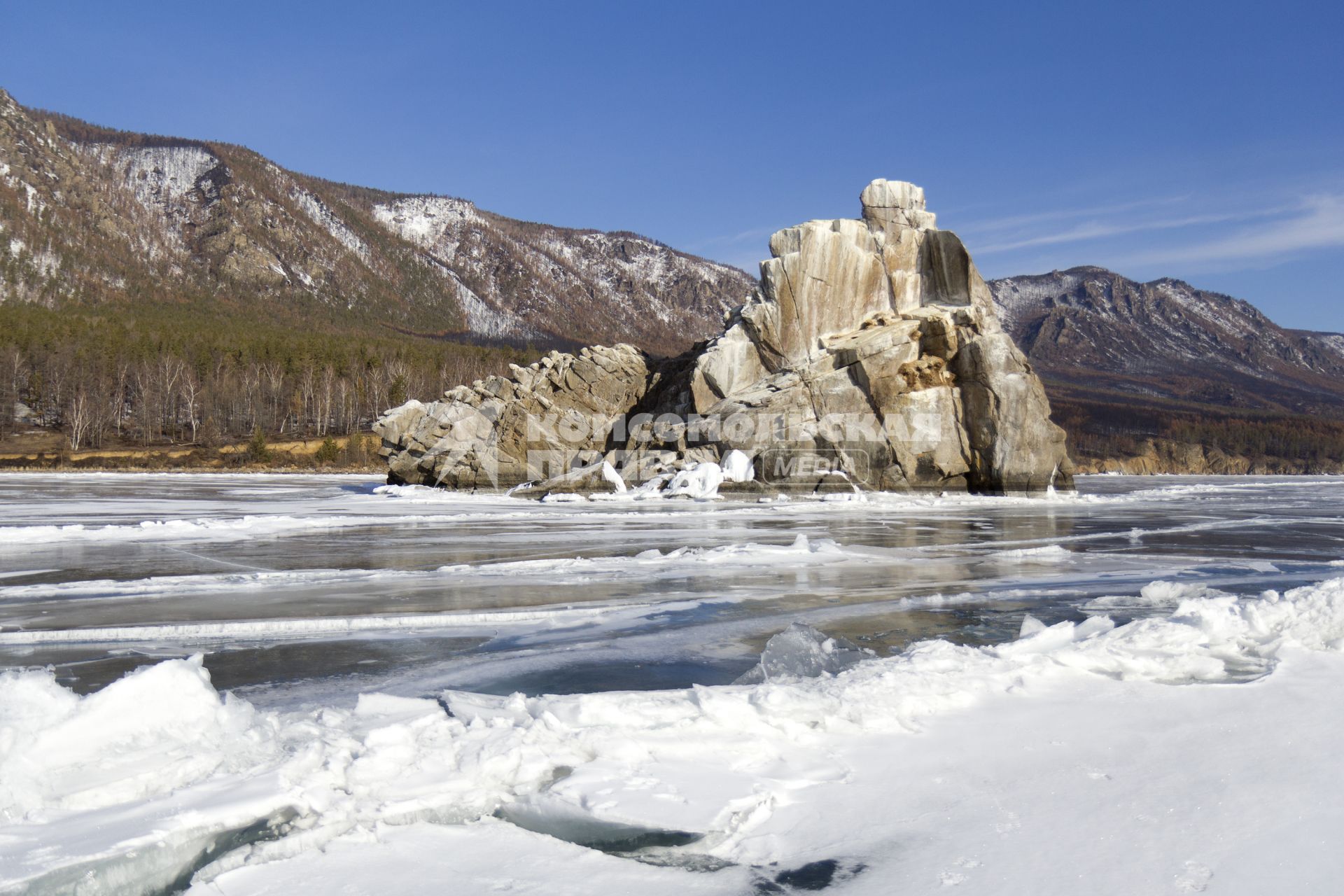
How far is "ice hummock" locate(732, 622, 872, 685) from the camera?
5.91 meters

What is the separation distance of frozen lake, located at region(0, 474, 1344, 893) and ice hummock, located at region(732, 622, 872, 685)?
266 mm

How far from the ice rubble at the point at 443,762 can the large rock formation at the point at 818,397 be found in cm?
2805

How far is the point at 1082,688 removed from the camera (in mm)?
5535

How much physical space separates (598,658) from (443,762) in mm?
2984

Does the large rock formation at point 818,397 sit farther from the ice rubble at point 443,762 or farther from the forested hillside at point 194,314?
the forested hillside at point 194,314

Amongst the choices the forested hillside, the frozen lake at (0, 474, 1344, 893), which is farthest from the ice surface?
the forested hillside

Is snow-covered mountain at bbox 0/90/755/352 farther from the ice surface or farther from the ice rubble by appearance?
the ice rubble

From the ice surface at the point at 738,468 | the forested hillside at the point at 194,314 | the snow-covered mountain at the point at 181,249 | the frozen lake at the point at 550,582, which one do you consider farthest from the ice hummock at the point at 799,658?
the snow-covered mountain at the point at 181,249

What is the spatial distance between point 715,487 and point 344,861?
28668 mm

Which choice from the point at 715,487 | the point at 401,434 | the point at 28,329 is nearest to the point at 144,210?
the point at 28,329

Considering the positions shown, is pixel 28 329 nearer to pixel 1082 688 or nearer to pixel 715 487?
pixel 715 487

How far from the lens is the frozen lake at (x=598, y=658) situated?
3.55 metres

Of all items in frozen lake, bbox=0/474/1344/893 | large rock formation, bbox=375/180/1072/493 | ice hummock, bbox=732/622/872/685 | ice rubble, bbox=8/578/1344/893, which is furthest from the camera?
large rock formation, bbox=375/180/1072/493

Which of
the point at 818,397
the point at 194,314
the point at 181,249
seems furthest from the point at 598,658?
the point at 181,249
